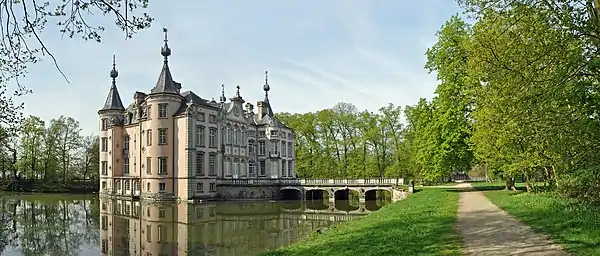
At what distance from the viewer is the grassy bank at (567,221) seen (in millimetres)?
8141

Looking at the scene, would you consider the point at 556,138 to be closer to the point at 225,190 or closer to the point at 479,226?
the point at 479,226

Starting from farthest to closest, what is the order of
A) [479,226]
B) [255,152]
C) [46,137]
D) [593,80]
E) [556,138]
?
[46,137] < [255,152] < [479,226] < [556,138] < [593,80]

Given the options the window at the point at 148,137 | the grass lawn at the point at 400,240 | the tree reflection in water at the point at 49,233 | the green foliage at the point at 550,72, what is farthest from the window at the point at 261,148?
the green foliage at the point at 550,72

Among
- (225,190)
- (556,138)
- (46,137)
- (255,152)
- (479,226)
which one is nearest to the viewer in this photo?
(556,138)

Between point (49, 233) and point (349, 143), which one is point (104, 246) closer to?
point (49, 233)

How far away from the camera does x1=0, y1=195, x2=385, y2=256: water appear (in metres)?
16.6

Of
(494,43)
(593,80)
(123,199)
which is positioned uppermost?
(494,43)

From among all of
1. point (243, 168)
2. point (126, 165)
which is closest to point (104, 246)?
point (243, 168)

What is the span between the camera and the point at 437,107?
2847 cm

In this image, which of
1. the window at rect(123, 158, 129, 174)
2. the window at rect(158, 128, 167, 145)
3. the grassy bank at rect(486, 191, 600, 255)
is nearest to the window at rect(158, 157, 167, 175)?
the window at rect(158, 128, 167, 145)

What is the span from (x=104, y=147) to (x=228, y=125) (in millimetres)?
14275

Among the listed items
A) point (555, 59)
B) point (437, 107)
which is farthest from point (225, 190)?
point (555, 59)

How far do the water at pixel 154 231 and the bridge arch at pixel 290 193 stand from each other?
42.9ft

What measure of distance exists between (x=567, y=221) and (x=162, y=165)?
34.2 meters
